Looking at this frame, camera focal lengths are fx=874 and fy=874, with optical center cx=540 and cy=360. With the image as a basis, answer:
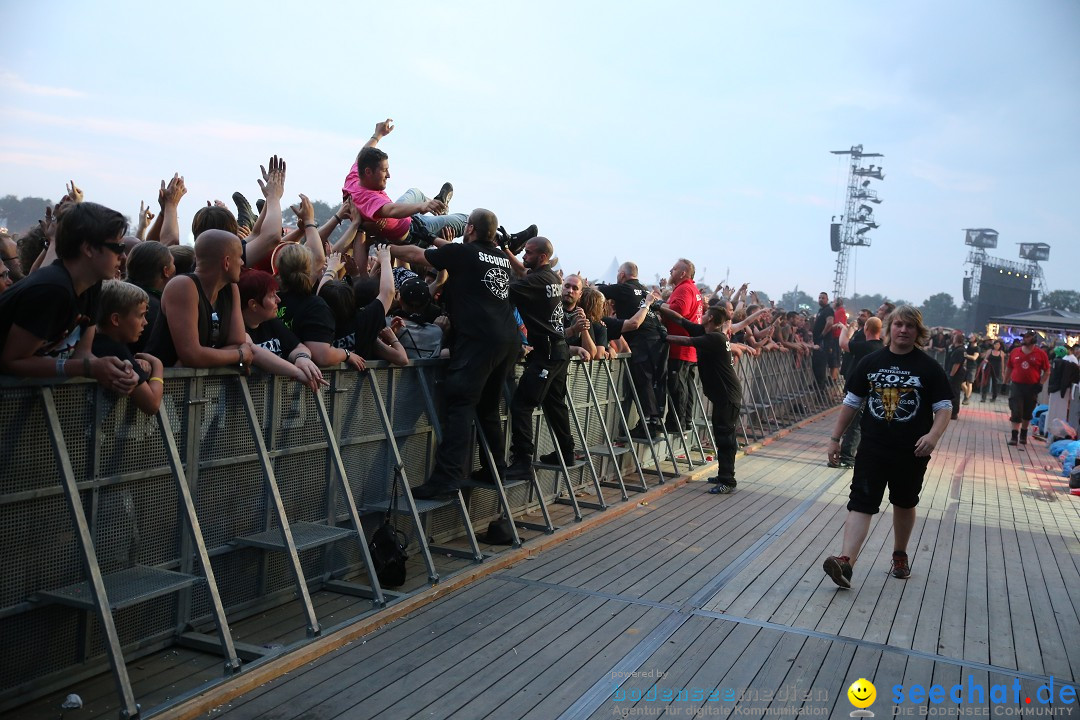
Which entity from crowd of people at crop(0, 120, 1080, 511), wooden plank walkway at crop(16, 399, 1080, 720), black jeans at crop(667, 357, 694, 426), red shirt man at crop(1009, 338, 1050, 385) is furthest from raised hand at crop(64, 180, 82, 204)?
red shirt man at crop(1009, 338, 1050, 385)

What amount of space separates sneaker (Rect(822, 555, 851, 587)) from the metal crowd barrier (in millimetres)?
2220

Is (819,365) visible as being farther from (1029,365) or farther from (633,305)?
(633,305)

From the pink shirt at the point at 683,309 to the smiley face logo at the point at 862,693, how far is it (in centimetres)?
610

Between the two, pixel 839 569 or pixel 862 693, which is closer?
pixel 862 693

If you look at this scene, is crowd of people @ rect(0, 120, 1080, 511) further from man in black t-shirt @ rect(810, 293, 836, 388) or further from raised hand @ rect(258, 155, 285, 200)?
man in black t-shirt @ rect(810, 293, 836, 388)

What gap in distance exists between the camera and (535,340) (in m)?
6.96

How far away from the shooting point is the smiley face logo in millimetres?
4277

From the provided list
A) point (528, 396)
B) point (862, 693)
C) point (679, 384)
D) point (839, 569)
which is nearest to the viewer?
point (862, 693)

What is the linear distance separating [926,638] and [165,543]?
4361mm

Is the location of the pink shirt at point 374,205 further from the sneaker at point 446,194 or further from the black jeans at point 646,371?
the black jeans at point 646,371

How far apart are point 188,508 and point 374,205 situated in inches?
120

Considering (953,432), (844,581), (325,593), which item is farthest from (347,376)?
(953,432)

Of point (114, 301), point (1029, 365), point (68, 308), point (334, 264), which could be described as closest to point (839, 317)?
point (1029, 365)

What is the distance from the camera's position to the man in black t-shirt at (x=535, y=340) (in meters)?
6.88
